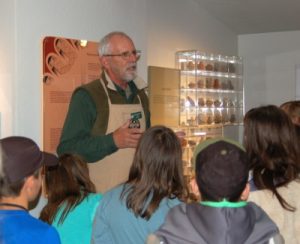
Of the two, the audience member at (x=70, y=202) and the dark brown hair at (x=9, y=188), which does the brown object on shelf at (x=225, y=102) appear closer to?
the audience member at (x=70, y=202)

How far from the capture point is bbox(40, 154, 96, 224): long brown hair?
8.04ft

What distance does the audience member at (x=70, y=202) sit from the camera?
2.44 meters

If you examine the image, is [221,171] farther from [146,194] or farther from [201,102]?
[201,102]

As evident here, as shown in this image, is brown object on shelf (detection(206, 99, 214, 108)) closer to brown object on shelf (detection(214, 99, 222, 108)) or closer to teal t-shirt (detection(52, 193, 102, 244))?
brown object on shelf (detection(214, 99, 222, 108))

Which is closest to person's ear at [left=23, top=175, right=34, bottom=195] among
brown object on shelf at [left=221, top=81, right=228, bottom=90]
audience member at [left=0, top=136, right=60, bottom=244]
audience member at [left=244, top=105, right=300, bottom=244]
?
audience member at [left=0, top=136, right=60, bottom=244]

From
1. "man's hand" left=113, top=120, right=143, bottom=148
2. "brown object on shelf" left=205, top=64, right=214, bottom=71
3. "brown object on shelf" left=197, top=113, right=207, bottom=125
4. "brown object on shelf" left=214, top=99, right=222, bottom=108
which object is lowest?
"man's hand" left=113, top=120, right=143, bottom=148

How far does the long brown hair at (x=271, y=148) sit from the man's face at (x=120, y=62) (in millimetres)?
988

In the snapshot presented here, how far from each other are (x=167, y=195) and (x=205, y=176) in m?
0.60

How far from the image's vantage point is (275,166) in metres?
2.23

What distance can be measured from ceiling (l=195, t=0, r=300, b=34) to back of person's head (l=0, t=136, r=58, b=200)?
4.79 metres

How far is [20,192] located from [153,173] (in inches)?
22.7

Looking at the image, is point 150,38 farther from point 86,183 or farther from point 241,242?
point 241,242

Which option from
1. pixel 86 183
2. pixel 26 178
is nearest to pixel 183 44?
pixel 86 183

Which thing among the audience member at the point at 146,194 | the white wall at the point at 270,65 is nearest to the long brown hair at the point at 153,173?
the audience member at the point at 146,194
